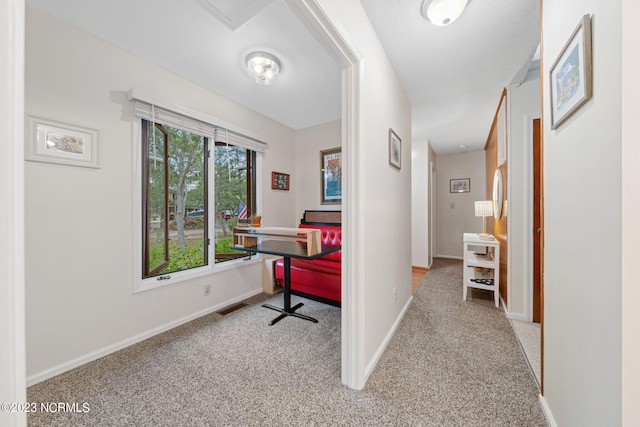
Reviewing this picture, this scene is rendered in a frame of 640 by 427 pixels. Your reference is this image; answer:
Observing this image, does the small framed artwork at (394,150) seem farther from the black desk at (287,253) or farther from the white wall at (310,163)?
the white wall at (310,163)

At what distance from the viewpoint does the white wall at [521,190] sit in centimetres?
234

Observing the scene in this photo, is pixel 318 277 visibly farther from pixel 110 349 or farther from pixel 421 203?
pixel 421 203

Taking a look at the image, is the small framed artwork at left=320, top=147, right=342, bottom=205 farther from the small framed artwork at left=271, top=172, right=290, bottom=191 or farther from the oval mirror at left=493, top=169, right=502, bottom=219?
the oval mirror at left=493, top=169, right=502, bottom=219

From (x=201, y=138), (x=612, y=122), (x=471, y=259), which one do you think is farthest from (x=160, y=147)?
(x=471, y=259)

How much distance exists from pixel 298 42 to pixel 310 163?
1.89 m

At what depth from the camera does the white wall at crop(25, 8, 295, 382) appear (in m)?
1.53

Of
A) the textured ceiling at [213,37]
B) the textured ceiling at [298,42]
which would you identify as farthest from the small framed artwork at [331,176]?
the textured ceiling at [213,37]

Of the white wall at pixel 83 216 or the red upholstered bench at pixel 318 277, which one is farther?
the red upholstered bench at pixel 318 277

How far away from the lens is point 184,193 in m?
2.49

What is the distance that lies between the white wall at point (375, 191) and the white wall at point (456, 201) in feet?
12.0

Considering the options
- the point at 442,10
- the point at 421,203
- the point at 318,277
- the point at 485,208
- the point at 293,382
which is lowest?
the point at 293,382

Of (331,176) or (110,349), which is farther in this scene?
(331,176)

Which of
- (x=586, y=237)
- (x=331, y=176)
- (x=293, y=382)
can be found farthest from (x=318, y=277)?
(x=586, y=237)

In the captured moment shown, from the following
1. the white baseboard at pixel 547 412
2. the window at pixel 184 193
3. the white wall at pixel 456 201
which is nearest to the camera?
the white baseboard at pixel 547 412
